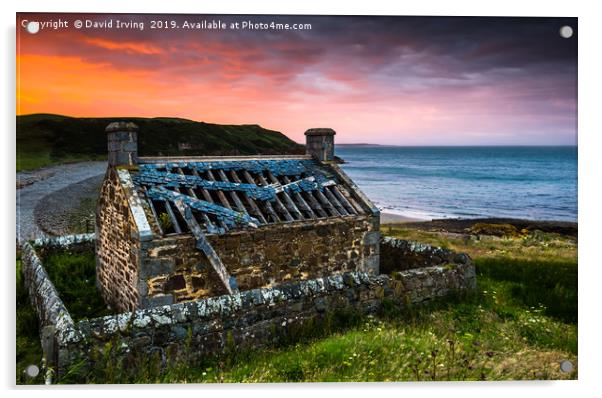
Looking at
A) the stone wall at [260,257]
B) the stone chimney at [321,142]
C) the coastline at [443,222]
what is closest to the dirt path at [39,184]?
the stone wall at [260,257]

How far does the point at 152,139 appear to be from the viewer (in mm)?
11211

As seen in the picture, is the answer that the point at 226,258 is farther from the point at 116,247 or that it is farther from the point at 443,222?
the point at 443,222

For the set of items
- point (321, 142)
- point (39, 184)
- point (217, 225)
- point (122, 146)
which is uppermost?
point (321, 142)

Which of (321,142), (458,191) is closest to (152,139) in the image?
(321,142)

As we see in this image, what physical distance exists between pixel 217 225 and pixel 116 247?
2072 millimetres

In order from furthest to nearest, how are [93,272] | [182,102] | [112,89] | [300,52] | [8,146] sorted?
1. [93,272]
2. [182,102]
3. [112,89]
4. [300,52]
5. [8,146]

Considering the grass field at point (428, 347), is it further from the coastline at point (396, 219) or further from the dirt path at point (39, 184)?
the coastline at point (396, 219)

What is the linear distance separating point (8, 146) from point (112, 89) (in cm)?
184

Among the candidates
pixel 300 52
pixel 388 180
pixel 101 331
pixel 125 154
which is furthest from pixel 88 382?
pixel 388 180

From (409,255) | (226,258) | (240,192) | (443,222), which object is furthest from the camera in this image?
(443,222)

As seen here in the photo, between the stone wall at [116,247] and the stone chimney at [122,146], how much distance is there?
8.8 inches

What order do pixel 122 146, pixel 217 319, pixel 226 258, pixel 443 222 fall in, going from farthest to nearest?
pixel 443 222 < pixel 122 146 < pixel 226 258 < pixel 217 319

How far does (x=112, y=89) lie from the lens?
7512 mm
